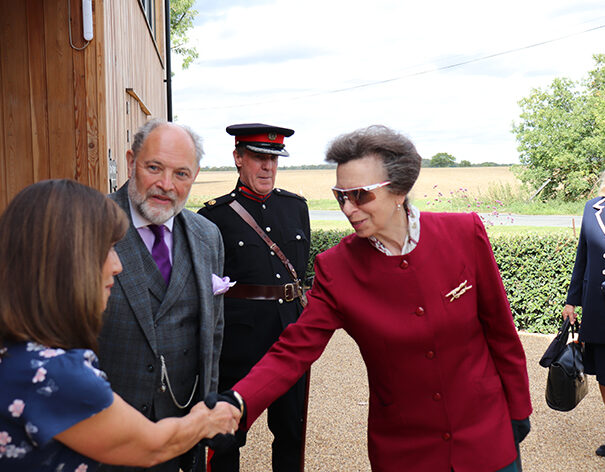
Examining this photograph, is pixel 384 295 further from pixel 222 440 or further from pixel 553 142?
pixel 553 142

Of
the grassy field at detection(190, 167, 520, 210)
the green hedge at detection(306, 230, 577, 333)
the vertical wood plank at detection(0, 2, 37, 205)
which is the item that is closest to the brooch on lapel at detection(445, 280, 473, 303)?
the vertical wood plank at detection(0, 2, 37, 205)

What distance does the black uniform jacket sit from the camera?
4.16 meters

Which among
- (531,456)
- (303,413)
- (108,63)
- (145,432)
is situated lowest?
(531,456)

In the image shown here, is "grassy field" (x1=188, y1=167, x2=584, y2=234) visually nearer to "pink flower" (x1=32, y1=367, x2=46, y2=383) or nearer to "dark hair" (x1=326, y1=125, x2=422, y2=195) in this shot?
"dark hair" (x1=326, y1=125, x2=422, y2=195)

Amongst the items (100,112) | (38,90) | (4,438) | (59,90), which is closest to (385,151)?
(4,438)

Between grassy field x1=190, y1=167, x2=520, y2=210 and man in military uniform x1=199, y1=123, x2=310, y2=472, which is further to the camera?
grassy field x1=190, y1=167, x2=520, y2=210

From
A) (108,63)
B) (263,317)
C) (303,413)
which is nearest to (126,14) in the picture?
(108,63)

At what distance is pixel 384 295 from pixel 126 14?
461 cm

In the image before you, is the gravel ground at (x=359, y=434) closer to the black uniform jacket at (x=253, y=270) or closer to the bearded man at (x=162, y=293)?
the black uniform jacket at (x=253, y=270)

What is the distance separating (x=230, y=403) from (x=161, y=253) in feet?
2.27

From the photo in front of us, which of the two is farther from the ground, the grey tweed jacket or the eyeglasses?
the eyeglasses

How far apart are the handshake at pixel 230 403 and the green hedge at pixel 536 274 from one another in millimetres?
7258

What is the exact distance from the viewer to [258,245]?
14.1 ft

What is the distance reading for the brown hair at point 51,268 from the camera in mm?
1580
